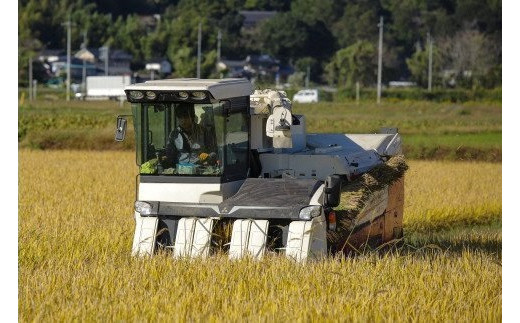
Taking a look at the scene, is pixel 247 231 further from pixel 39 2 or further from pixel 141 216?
pixel 39 2

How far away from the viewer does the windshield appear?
1031cm

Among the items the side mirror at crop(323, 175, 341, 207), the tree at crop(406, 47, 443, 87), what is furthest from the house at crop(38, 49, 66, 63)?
the side mirror at crop(323, 175, 341, 207)

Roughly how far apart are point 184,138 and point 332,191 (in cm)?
146

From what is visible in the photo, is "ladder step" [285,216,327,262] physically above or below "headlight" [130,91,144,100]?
below

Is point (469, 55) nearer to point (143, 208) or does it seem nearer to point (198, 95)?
point (198, 95)

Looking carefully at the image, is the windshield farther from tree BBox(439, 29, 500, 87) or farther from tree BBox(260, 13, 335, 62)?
tree BBox(260, 13, 335, 62)

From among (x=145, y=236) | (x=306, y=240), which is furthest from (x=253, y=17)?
(x=306, y=240)

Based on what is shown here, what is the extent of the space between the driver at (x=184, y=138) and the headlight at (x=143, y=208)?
46 centimetres

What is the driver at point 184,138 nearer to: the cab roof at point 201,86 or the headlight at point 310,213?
the cab roof at point 201,86

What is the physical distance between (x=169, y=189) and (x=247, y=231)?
930 millimetres

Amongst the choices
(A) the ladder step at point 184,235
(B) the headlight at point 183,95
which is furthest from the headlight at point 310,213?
(B) the headlight at point 183,95

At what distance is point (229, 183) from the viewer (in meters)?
10.4

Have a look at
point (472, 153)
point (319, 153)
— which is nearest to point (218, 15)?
point (472, 153)

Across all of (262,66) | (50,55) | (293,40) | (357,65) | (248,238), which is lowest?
(248,238)
